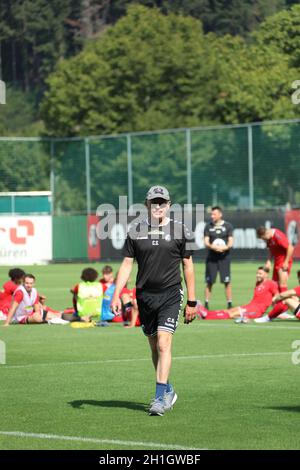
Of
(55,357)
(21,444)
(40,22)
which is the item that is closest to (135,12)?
(40,22)

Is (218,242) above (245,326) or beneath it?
above

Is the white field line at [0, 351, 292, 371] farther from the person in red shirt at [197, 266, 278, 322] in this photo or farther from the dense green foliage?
the dense green foliage

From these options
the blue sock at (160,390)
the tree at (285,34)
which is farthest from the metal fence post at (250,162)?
the blue sock at (160,390)

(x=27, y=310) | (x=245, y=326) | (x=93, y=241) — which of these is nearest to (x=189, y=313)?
(x=245, y=326)

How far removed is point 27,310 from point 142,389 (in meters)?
9.64

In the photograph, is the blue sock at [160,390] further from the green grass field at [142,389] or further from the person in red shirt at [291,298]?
the person in red shirt at [291,298]

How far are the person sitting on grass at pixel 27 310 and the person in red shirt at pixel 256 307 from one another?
2708 mm

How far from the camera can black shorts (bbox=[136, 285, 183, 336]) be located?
1240 cm

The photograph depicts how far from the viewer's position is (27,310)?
23500 mm

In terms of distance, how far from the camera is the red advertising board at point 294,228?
43438 mm

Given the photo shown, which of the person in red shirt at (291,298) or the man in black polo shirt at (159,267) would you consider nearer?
the man in black polo shirt at (159,267)

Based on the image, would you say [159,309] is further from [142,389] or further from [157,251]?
[142,389]

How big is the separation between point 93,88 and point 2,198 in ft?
103
